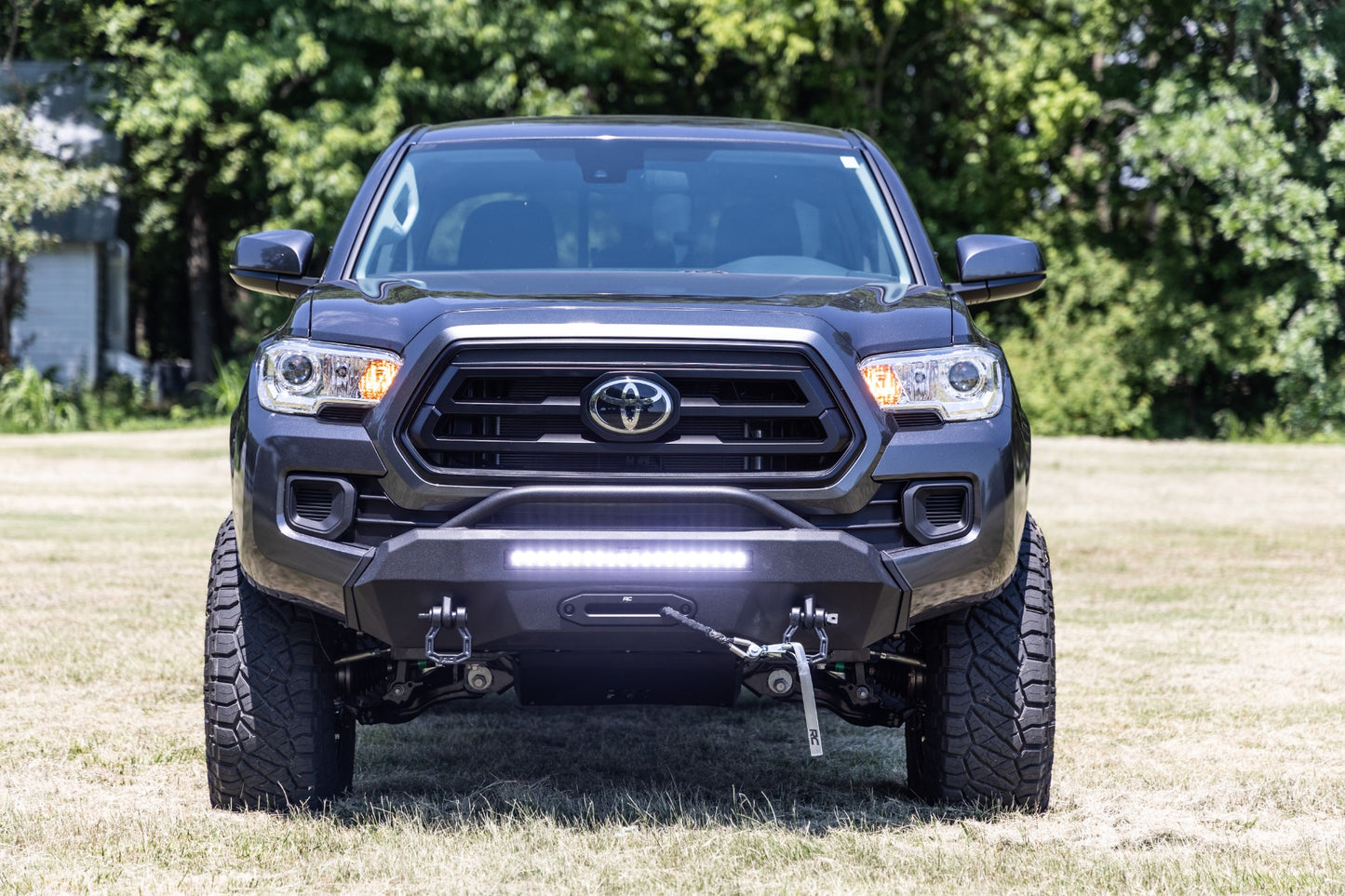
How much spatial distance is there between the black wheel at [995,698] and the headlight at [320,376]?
1.57 m

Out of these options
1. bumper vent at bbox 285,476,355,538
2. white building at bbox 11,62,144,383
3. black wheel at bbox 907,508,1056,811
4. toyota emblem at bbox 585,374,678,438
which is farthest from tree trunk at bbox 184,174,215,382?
toyota emblem at bbox 585,374,678,438

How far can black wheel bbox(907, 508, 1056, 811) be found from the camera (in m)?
4.19

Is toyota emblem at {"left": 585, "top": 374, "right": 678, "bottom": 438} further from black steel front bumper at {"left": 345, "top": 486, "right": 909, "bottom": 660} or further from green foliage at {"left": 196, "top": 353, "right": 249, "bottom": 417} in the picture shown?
green foliage at {"left": 196, "top": 353, "right": 249, "bottom": 417}

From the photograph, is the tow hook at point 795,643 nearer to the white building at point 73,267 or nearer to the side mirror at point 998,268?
the side mirror at point 998,268

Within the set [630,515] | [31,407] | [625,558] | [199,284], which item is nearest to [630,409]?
[630,515]

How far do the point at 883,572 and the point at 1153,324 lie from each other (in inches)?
898

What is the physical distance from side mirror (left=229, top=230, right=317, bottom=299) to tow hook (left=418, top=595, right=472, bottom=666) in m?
1.38

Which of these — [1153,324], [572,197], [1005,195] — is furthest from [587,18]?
[572,197]

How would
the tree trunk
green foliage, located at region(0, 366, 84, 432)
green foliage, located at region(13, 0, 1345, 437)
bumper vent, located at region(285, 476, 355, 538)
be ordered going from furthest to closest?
the tree trunk → green foliage, located at region(0, 366, 84, 432) → green foliage, located at region(13, 0, 1345, 437) → bumper vent, located at region(285, 476, 355, 538)

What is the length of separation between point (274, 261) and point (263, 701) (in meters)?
1.31

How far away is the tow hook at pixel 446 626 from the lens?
3.73 m

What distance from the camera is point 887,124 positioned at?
1072 inches

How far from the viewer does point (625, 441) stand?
377cm

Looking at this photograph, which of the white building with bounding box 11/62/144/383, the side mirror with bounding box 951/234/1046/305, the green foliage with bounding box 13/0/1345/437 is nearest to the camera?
the side mirror with bounding box 951/234/1046/305
